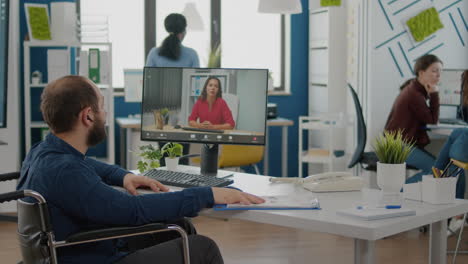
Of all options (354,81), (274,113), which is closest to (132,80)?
(274,113)

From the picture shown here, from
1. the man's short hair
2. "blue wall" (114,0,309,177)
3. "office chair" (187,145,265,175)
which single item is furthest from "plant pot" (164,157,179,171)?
"blue wall" (114,0,309,177)

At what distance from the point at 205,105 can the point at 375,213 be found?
107 cm

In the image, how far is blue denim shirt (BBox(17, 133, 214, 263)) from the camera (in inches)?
75.2

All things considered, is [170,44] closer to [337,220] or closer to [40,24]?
[40,24]

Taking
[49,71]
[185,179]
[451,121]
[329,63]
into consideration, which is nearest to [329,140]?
[329,63]

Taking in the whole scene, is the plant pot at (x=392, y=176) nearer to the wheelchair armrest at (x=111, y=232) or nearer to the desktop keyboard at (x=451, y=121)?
the wheelchair armrest at (x=111, y=232)

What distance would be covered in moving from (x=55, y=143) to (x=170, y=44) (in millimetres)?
3050

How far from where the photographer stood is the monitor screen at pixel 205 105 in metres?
2.78

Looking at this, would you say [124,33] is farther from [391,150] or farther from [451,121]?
[391,150]

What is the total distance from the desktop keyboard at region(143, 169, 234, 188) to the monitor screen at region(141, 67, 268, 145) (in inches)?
9.3

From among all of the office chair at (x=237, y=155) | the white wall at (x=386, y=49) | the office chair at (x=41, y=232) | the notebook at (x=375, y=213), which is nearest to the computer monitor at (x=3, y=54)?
the office chair at (x=237, y=155)

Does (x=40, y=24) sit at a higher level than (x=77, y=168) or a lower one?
higher

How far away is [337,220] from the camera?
6.35 feet

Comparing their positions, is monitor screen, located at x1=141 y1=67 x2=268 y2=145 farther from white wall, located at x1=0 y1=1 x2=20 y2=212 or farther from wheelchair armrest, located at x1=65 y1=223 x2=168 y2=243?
white wall, located at x1=0 y1=1 x2=20 y2=212
